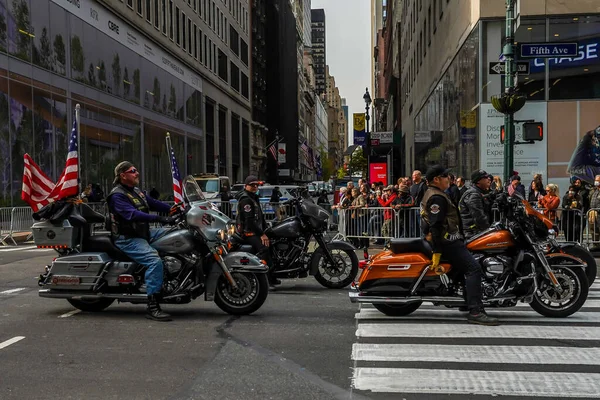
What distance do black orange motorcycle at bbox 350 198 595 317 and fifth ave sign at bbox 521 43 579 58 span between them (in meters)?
7.63

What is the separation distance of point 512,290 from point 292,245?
3.70 meters

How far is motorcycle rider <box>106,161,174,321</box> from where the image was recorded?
7520 millimetres

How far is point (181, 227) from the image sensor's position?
7.91 metres

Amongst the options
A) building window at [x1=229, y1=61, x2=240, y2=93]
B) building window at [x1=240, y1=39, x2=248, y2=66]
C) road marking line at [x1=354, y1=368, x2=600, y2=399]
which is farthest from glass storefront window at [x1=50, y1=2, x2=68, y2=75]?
building window at [x1=240, y1=39, x2=248, y2=66]

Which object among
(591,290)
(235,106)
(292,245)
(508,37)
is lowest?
(591,290)

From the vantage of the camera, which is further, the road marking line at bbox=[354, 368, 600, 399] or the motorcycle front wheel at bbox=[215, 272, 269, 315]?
the motorcycle front wheel at bbox=[215, 272, 269, 315]

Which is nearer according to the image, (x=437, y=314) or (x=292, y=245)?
(x=437, y=314)

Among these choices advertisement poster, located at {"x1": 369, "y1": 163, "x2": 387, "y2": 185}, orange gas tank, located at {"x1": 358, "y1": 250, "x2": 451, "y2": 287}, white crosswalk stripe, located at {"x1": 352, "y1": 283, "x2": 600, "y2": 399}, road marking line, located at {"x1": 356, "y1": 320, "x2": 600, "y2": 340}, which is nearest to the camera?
white crosswalk stripe, located at {"x1": 352, "y1": 283, "x2": 600, "y2": 399}

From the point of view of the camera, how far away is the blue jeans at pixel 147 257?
7.51 meters

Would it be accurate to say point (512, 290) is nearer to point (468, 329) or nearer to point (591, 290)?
point (468, 329)

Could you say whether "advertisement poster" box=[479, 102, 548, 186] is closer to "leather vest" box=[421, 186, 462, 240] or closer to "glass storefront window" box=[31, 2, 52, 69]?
"leather vest" box=[421, 186, 462, 240]

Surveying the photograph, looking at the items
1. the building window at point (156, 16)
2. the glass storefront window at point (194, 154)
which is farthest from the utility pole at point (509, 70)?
the glass storefront window at point (194, 154)

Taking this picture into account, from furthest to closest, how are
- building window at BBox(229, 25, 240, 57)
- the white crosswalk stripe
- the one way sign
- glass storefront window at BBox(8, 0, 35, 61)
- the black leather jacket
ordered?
building window at BBox(229, 25, 240, 57), glass storefront window at BBox(8, 0, 35, 61), the one way sign, the black leather jacket, the white crosswalk stripe

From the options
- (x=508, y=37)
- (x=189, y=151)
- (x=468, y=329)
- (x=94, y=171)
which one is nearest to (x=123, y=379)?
(x=468, y=329)
